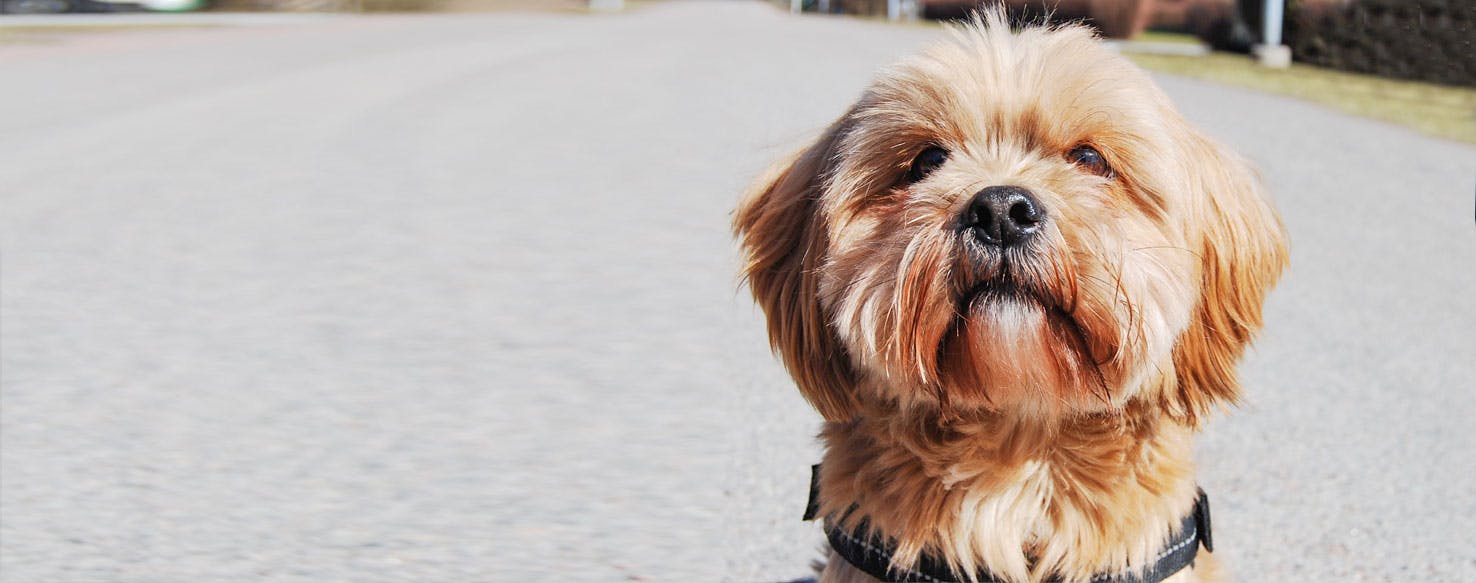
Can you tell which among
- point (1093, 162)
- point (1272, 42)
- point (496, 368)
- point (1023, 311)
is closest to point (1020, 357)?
point (1023, 311)

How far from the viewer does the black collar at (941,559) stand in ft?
8.60

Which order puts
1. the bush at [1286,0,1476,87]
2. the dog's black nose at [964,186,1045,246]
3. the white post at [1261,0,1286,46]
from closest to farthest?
the dog's black nose at [964,186,1045,246], the bush at [1286,0,1476,87], the white post at [1261,0,1286,46]

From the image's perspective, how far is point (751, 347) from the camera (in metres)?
5.76

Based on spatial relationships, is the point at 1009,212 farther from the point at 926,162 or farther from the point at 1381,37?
the point at 1381,37

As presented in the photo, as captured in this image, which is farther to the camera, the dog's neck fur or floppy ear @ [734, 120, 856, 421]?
floppy ear @ [734, 120, 856, 421]

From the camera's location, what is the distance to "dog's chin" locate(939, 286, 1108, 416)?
2525mm

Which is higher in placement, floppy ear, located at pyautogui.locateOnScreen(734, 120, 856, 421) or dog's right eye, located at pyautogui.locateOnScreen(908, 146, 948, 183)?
dog's right eye, located at pyautogui.locateOnScreen(908, 146, 948, 183)

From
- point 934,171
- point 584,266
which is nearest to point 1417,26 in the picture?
point 584,266

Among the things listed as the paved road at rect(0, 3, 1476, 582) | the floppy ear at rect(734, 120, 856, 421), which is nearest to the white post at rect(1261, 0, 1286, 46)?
the paved road at rect(0, 3, 1476, 582)

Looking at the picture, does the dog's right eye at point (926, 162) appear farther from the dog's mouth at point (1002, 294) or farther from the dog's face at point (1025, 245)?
the dog's mouth at point (1002, 294)

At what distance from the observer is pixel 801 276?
9.15ft

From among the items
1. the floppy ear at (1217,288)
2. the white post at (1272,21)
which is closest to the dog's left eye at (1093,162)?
the floppy ear at (1217,288)

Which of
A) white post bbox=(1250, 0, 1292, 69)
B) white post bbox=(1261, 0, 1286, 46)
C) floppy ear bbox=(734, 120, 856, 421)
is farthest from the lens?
white post bbox=(1261, 0, 1286, 46)

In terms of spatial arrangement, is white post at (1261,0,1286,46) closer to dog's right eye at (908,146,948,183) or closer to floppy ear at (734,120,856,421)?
floppy ear at (734,120,856,421)
